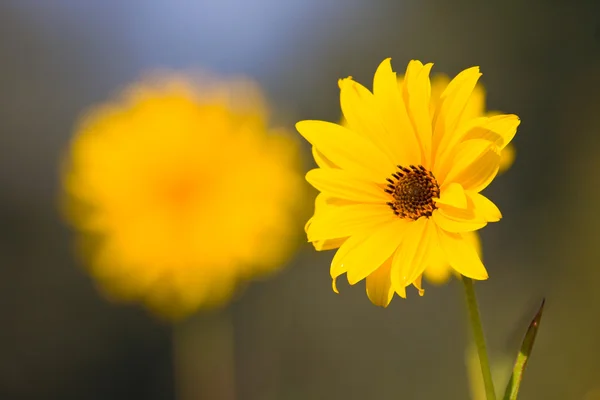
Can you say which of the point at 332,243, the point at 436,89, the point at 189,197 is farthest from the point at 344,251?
the point at 189,197

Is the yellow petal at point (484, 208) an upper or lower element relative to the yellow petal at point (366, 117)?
lower

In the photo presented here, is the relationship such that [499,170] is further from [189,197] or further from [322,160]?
[189,197]

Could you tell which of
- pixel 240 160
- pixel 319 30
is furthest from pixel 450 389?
pixel 319 30

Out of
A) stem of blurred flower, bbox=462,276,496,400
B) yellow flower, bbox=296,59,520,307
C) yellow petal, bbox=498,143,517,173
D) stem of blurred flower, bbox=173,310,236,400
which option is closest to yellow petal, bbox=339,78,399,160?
yellow flower, bbox=296,59,520,307

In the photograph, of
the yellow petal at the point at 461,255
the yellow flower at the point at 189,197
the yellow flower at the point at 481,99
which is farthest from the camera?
the yellow flower at the point at 189,197

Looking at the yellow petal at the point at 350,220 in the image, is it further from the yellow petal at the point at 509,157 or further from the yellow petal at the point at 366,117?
the yellow petal at the point at 509,157

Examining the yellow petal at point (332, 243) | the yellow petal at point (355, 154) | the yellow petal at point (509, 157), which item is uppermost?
the yellow petal at point (509, 157)

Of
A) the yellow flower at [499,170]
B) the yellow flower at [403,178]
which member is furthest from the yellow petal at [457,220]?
the yellow flower at [499,170]
